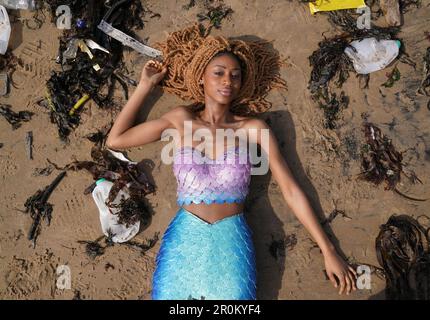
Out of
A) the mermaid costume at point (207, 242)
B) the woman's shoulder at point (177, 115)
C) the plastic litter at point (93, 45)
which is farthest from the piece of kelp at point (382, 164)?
the plastic litter at point (93, 45)

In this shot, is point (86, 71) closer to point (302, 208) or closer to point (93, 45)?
point (93, 45)

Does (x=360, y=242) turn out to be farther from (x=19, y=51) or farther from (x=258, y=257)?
(x=19, y=51)

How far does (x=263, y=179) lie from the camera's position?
4816 mm

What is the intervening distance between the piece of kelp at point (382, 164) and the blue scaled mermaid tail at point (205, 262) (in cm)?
158

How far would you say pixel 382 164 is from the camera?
471 centimetres

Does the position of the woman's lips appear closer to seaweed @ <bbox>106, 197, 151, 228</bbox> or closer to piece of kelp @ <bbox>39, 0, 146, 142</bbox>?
piece of kelp @ <bbox>39, 0, 146, 142</bbox>

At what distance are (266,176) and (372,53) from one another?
1880mm

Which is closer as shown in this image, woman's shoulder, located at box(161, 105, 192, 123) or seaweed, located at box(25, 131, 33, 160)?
woman's shoulder, located at box(161, 105, 192, 123)

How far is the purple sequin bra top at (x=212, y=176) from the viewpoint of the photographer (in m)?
4.28

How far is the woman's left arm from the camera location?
4.43m

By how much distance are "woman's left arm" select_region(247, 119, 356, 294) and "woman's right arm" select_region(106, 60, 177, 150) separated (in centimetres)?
100

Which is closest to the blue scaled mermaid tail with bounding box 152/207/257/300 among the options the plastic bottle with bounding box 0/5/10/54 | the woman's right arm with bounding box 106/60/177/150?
the woman's right arm with bounding box 106/60/177/150

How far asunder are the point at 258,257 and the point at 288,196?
784 mm
